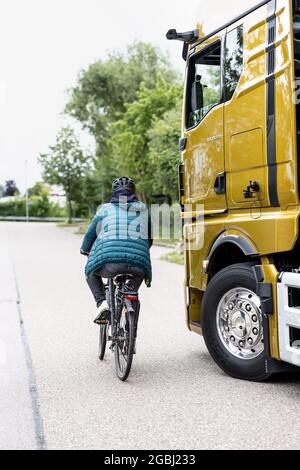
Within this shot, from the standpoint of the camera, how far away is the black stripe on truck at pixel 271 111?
5258mm

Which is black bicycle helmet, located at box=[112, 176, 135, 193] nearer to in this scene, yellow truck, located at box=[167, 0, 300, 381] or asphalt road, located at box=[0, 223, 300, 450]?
yellow truck, located at box=[167, 0, 300, 381]

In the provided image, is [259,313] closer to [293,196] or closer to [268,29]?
[293,196]

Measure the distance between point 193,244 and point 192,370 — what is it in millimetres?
1213

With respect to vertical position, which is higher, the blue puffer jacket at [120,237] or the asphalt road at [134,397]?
the blue puffer jacket at [120,237]

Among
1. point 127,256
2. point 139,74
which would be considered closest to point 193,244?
point 127,256

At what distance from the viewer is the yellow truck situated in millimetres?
5133

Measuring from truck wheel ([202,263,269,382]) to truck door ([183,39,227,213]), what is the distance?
675 millimetres

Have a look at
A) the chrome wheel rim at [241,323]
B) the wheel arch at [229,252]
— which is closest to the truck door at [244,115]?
the wheel arch at [229,252]

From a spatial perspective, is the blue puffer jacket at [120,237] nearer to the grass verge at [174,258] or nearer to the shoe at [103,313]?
the shoe at [103,313]

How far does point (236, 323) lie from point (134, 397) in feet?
3.72

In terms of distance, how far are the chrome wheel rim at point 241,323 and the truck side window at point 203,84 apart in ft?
5.72

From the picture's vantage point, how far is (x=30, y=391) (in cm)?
543

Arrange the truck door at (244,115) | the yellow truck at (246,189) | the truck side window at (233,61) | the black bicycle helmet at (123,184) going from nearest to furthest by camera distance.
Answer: the yellow truck at (246,189)
the truck door at (244,115)
the truck side window at (233,61)
the black bicycle helmet at (123,184)

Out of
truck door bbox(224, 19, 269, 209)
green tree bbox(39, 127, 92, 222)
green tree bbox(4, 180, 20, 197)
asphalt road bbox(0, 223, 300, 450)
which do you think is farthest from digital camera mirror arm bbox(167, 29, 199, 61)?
green tree bbox(4, 180, 20, 197)
